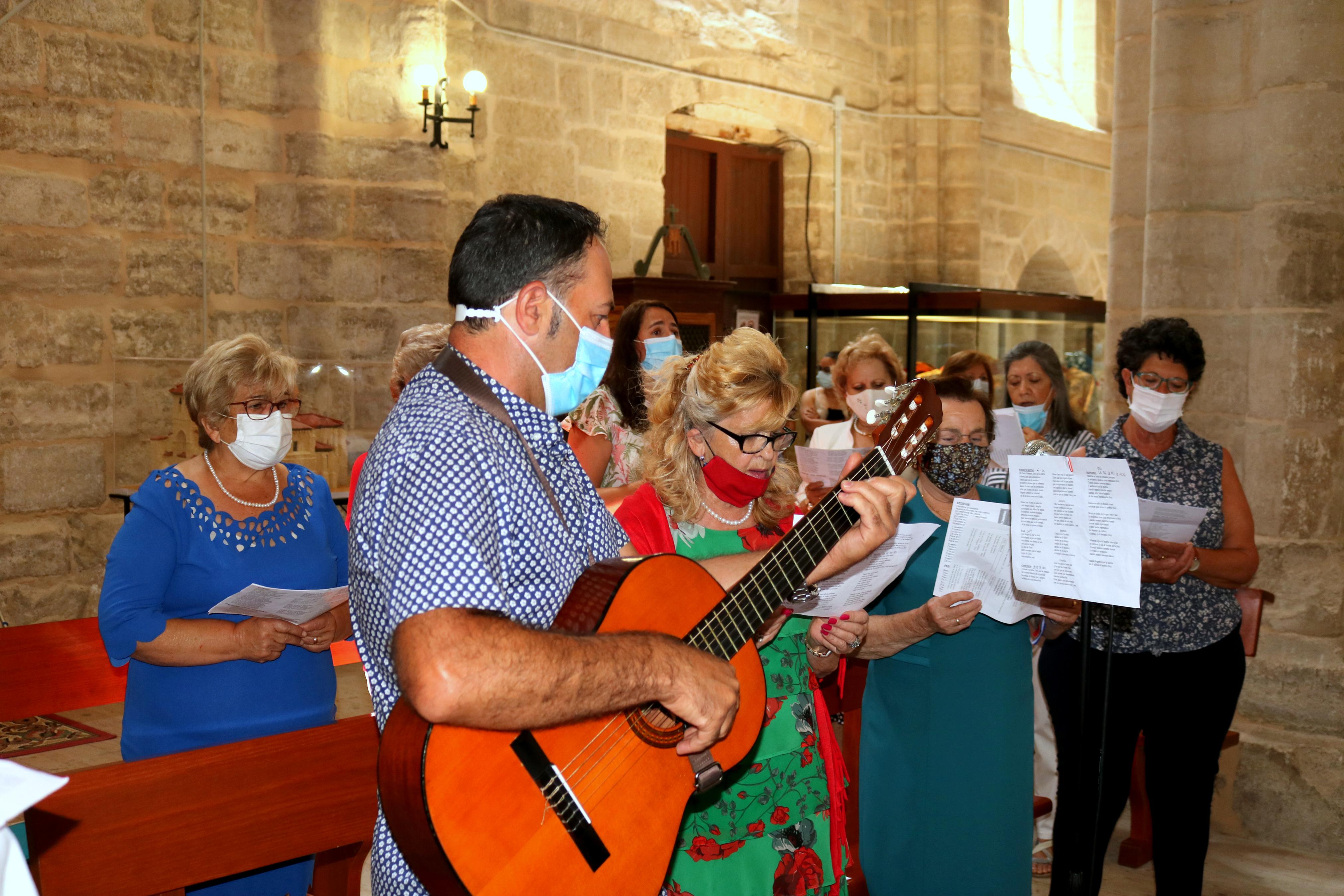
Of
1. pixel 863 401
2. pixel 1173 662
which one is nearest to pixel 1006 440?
pixel 863 401

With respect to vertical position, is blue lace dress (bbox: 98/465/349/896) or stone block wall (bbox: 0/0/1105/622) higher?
stone block wall (bbox: 0/0/1105/622)

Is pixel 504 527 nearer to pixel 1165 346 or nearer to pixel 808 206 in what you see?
pixel 1165 346

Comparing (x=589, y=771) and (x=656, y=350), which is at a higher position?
(x=656, y=350)

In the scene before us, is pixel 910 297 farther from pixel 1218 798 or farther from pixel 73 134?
pixel 73 134

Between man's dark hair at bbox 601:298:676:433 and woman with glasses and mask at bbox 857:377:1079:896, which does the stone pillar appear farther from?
man's dark hair at bbox 601:298:676:433

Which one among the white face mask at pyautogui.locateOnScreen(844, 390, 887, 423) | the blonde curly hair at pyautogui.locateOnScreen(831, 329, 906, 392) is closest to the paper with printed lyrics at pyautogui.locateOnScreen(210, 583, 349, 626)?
the white face mask at pyautogui.locateOnScreen(844, 390, 887, 423)

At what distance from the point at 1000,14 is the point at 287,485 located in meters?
11.3

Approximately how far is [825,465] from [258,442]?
70.7 inches

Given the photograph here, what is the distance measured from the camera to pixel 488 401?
60.0 inches

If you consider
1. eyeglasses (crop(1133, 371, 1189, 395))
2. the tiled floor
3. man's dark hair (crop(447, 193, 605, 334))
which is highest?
man's dark hair (crop(447, 193, 605, 334))

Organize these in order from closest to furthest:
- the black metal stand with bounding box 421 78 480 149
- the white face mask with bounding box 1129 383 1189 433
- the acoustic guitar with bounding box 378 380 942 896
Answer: the acoustic guitar with bounding box 378 380 942 896 → the white face mask with bounding box 1129 383 1189 433 → the black metal stand with bounding box 421 78 480 149

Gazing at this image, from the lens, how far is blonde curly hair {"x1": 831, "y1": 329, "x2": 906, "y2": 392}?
5.06 meters

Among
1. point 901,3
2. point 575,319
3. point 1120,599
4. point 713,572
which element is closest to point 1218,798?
point 1120,599

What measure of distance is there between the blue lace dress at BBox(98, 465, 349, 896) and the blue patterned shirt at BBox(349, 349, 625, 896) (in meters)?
1.20
